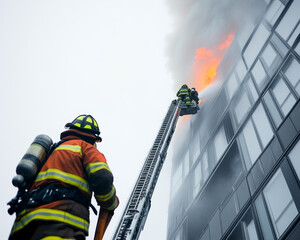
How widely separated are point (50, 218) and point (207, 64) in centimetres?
2138

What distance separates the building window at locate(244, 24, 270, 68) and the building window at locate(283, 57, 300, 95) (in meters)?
3.23

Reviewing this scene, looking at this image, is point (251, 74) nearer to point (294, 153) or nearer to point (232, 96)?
point (232, 96)

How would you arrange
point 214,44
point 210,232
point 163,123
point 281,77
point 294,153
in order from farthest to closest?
point 214,44, point 210,232, point 281,77, point 163,123, point 294,153

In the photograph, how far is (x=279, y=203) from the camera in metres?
5.90

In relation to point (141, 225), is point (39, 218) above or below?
below

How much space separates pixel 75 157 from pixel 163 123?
417 cm

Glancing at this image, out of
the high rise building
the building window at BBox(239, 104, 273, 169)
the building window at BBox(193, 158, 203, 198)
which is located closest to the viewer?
the high rise building

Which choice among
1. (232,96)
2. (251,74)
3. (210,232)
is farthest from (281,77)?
(210,232)

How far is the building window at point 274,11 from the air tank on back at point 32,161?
418 inches

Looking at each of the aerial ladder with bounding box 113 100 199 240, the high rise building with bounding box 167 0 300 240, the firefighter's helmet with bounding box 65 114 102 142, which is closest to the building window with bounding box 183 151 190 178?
the high rise building with bounding box 167 0 300 240

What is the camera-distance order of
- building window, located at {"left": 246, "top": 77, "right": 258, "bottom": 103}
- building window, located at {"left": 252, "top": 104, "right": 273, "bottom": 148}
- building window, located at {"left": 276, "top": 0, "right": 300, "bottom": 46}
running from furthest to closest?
building window, located at {"left": 246, "top": 77, "right": 258, "bottom": 103} → building window, located at {"left": 276, "top": 0, "right": 300, "bottom": 46} → building window, located at {"left": 252, "top": 104, "right": 273, "bottom": 148}

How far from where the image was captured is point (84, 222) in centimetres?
232

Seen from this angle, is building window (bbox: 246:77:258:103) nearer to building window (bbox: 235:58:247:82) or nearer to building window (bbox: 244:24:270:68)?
building window (bbox: 235:58:247:82)

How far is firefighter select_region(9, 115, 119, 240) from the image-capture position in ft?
7.00
